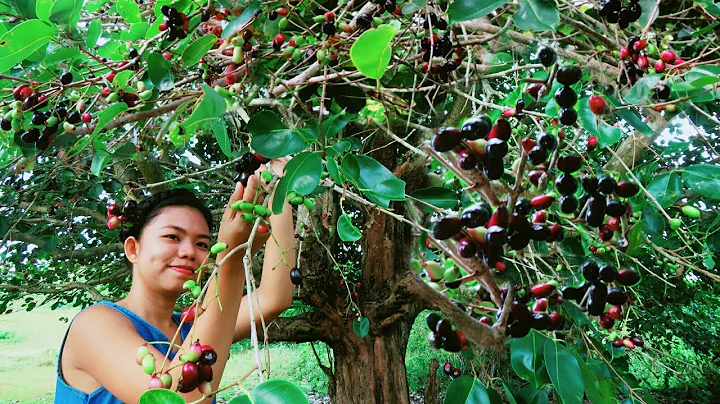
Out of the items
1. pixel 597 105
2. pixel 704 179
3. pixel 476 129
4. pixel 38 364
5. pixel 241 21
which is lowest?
pixel 38 364

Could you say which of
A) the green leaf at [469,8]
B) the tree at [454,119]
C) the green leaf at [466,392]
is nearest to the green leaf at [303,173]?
the tree at [454,119]

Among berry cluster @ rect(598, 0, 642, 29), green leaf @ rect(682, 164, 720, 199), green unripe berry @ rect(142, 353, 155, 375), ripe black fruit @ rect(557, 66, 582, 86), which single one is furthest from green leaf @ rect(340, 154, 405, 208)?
green leaf @ rect(682, 164, 720, 199)

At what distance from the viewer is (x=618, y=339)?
1.28 meters

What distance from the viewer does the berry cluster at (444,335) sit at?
623 mm

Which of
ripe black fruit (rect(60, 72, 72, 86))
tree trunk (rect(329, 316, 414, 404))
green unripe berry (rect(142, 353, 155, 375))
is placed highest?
ripe black fruit (rect(60, 72, 72, 86))

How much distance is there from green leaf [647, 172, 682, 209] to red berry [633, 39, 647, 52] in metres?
0.27

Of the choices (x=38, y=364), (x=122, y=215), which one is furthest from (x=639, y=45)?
(x=38, y=364)

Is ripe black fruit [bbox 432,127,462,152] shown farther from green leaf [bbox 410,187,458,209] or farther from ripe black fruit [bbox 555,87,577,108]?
green leaf [bbox 410,187,458,209]

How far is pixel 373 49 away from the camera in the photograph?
574 mm

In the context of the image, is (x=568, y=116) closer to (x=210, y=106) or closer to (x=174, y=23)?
(x=210, y=106)

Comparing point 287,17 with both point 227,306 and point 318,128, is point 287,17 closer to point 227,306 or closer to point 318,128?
point 318,128

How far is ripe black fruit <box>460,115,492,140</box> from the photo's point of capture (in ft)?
1.58

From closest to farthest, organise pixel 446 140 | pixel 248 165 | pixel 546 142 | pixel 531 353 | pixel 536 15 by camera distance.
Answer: pixel 446 140
pixel 546 142
pixel 536 15
pixel 531 353
pixel 248 165

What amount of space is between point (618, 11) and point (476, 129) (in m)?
0.63
